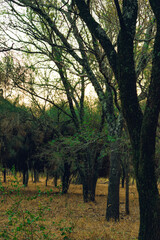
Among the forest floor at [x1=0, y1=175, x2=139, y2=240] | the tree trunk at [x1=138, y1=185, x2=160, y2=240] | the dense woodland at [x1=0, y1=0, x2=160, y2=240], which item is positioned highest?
the dense woodland at [x1=0, y1=0, x2=160, y2=240]

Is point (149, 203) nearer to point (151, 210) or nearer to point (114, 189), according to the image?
point (151, 210)

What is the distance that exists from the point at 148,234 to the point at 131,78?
10.5 feet

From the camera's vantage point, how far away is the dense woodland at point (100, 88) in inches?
184

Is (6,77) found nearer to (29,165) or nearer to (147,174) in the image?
(29,165)

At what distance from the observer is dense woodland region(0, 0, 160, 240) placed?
15.3 feet

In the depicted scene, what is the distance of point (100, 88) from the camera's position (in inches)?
400

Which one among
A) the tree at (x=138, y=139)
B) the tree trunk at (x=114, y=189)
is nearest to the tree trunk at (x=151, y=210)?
the tree at (x=138, y=139)

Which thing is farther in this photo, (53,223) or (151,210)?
(53,223)

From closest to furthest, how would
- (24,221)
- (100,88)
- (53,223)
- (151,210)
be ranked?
1. (151,210)
2. (53,223)
3. (24,221)
4. (100,88)

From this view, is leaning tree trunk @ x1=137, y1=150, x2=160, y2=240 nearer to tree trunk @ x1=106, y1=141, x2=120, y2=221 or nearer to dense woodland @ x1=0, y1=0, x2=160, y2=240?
dense woodland @ x1=0, y1=0, x2=160, y2=240

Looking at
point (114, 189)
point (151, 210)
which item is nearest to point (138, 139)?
point (151, 210)

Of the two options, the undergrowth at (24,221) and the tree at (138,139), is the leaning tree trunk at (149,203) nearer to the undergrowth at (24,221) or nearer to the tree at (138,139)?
the tree at (138,139)

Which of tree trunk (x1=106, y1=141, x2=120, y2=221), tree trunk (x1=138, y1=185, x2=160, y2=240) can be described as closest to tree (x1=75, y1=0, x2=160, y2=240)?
tree trunk (x1=138, y1=185, x2=160, y2=240)

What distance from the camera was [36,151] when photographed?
2080 centimetres
